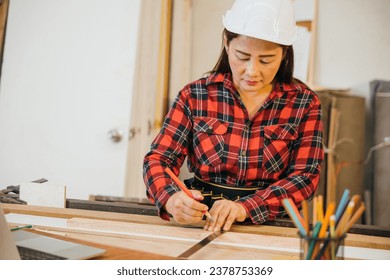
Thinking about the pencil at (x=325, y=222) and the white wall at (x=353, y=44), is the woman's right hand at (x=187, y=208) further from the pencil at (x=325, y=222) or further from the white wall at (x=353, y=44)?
the white wall at (x=353, y=44)

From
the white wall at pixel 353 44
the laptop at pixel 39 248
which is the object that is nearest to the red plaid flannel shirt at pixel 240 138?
the laptop at pixel 39 248

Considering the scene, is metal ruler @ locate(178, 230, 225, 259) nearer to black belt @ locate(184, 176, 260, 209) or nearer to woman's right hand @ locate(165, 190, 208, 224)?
woman's right hand @ locate(165, 190, 208, 224)

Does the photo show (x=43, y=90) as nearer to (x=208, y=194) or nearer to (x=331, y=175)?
(x=208, y=194)

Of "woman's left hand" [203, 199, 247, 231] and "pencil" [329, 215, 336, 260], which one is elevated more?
"pencil" [329, 215, 336, 260]

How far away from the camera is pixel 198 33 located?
3.13m

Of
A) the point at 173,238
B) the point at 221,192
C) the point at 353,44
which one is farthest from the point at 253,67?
the point at 353,44

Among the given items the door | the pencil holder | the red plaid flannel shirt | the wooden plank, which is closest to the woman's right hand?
the red plaid flannel shirt

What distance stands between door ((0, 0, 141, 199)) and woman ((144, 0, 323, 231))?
81 cm

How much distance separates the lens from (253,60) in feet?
4.11

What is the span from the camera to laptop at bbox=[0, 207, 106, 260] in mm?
877

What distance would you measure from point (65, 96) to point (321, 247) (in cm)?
169
